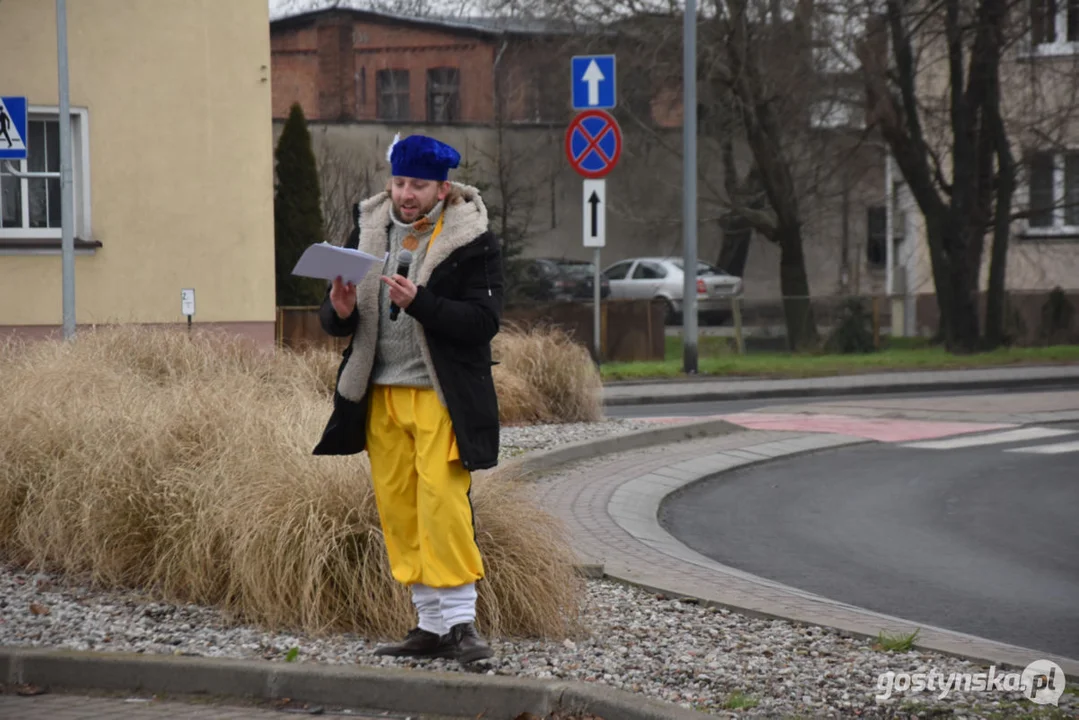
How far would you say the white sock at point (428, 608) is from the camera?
5.66m

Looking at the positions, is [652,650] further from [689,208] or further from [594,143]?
[689,208]

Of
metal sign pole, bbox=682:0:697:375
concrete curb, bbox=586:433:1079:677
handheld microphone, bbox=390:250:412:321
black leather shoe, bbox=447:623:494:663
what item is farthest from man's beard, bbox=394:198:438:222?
metal sign pole, bbox=682:0:697:375

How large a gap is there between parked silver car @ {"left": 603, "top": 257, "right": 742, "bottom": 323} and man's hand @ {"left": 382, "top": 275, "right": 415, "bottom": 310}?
31.3 metres

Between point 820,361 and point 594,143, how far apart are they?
892 centimetres

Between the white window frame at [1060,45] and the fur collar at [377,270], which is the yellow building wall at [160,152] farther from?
the white window frame at [1060,45]

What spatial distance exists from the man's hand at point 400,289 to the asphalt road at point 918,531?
10.4 ft

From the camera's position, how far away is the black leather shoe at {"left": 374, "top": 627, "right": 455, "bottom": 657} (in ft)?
18.4

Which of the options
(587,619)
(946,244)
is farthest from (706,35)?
(587,619)

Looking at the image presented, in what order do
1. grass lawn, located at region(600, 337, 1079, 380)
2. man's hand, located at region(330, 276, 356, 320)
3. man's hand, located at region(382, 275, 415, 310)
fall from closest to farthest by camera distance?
man's hand, located at region(382, 275, 415, 310) < man's hand, located at region(330, 276, 356, 320) < grass lawn, located at region(600, 337, 1079, 380)

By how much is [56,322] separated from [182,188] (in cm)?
213

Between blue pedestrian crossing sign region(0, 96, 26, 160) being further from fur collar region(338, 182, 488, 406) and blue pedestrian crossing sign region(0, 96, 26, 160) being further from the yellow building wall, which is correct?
fur collar region(338, 182, 488, 406)

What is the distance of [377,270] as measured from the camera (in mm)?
5602

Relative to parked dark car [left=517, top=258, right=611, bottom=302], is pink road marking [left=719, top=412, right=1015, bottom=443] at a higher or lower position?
lower

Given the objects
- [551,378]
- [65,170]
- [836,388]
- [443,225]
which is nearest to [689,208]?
[836,388]
